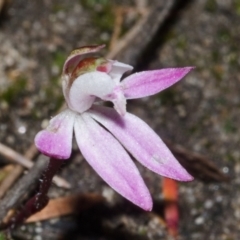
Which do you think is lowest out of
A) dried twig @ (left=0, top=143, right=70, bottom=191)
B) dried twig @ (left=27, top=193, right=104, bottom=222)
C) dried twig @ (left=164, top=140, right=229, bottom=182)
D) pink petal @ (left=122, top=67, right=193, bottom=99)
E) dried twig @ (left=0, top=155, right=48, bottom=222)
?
dried twig @ (left=164, top=140, right=229, bottom=182)

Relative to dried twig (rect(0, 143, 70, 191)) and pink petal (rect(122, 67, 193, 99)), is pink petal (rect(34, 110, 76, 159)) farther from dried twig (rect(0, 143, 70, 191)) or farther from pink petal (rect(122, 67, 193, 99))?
dried twig (rect(0, 143, 70, 191))

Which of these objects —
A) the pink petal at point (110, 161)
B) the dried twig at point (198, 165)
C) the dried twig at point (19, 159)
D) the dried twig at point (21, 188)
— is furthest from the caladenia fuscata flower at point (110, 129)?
the dried twig at point (198, 165)

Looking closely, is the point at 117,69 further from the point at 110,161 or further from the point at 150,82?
the point at 110,161

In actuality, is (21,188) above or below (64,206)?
above

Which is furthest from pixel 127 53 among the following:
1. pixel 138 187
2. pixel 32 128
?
pixel 138 187

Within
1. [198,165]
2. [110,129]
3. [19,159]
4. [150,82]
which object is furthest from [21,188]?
[198,165]

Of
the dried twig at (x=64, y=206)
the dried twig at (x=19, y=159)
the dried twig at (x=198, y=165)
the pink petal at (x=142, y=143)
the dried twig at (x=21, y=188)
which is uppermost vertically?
the pink petal at (x=142, y=143)

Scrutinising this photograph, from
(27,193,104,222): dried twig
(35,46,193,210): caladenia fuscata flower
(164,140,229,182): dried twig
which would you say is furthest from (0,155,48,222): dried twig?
(164,140,229,182): dried twig

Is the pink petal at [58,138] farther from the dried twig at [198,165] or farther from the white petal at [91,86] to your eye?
the dried twig at [198,165]

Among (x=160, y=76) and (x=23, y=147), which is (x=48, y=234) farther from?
(x=160, y=76)
